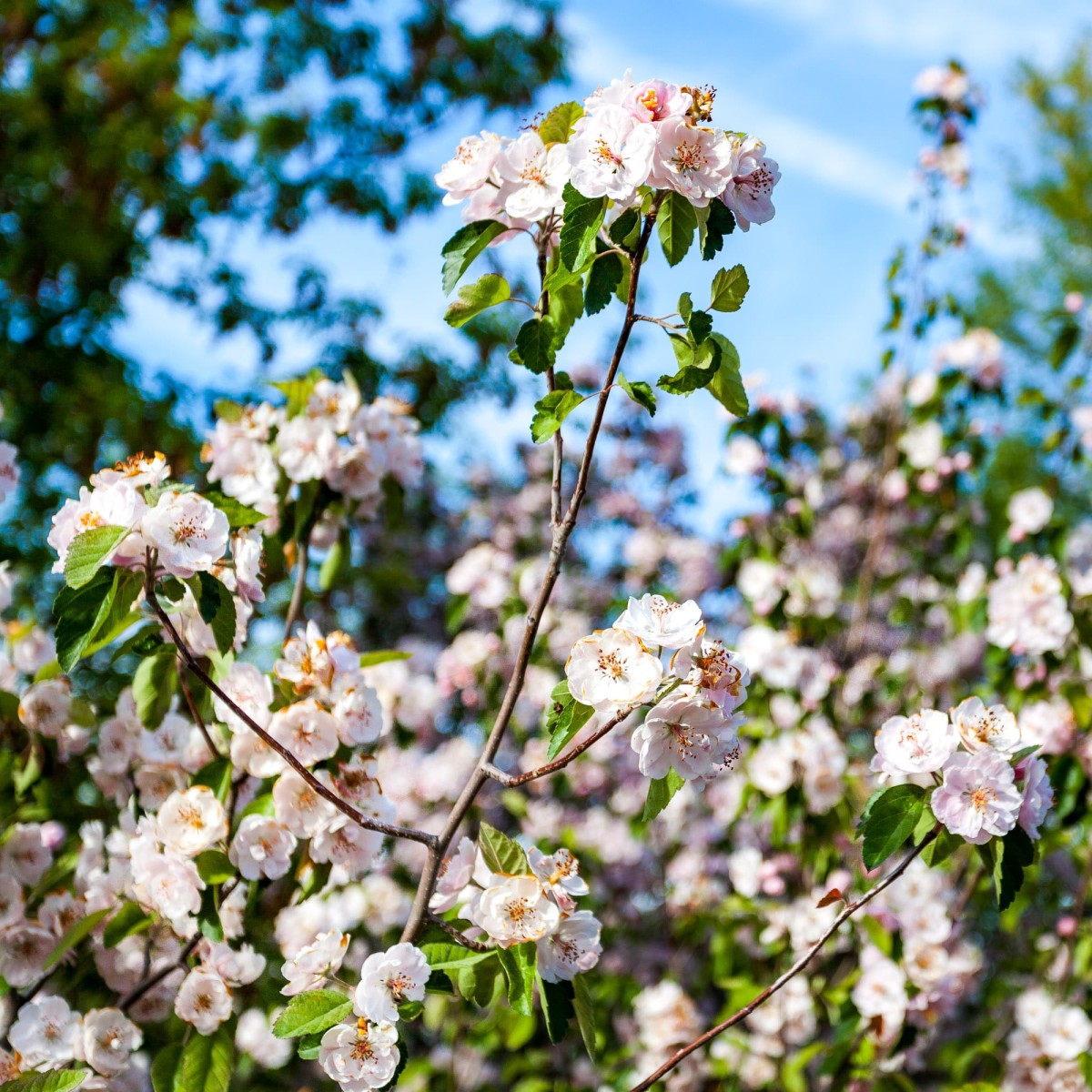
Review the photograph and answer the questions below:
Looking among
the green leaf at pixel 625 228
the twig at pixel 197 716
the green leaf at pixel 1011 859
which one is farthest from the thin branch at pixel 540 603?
the green leaf at pixel 1011 859

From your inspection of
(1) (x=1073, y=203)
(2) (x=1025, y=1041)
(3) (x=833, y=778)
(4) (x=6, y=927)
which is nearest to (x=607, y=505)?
(3) (x=833, y=778)

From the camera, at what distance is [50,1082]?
1.18m

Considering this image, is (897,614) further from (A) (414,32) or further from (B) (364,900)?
(A) (414,32)

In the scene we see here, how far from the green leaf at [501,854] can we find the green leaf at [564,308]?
1.97 ft

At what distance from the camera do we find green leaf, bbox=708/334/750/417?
1.18 m

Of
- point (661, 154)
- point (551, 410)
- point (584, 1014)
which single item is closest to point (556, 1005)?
point (584, 1014)

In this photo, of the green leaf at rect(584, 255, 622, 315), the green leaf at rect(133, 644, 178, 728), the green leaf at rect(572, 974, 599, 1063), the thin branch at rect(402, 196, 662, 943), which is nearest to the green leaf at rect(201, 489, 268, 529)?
the green leaf at rect(133, 644, 178, 728)

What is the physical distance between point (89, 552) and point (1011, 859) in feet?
4.03

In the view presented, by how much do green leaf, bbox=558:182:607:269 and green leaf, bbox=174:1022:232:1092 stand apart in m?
1.14

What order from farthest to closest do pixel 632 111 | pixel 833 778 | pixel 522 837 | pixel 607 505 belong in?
1. pixel 607 505
2. pixel 522 837
3. pixel 833 778
4. pixel 632 111

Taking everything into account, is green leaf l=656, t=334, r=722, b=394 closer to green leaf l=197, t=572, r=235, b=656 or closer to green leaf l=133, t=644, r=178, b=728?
green leaf l=197, t=572, r=235, b=656

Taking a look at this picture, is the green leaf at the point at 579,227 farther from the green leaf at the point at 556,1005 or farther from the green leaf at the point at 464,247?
the green leaf at the point at 556,1005

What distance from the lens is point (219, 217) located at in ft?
18.7

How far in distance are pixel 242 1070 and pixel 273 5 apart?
5.47 meters
